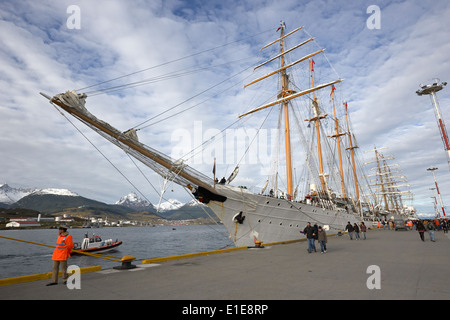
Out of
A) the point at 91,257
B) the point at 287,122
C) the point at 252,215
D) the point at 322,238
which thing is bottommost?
the point at 91,257

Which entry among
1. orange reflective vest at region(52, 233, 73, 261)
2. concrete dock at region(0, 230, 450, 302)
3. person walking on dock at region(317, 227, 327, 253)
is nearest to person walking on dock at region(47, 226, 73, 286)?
orange reflective vest at region(52, 233, 73, 261)

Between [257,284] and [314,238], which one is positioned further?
[314,238]

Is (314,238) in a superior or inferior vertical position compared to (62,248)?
inferior

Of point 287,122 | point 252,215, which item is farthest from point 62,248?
point 287,122

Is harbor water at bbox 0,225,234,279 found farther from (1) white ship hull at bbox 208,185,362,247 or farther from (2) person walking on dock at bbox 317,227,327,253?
(2) person walking on dock at bbox 317,227,327,253

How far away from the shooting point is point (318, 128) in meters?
36.7

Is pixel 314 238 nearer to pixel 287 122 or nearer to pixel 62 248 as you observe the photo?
pixel 62 248

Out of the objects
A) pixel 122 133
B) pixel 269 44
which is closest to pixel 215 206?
pixel 122 133

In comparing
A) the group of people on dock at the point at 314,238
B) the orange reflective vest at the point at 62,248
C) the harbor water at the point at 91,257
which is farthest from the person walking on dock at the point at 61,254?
the group of people on dock at the point at 314,238

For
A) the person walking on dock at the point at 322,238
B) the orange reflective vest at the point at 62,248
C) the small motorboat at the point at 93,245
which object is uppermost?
the orange reflective vest at the point at 62,248

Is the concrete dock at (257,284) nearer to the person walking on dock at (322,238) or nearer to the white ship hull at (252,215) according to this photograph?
the person walking on dock at (322,238)

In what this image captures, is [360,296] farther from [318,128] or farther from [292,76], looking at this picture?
[318,128]

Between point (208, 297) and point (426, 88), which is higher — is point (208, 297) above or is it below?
below
